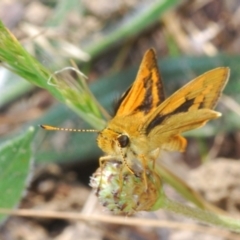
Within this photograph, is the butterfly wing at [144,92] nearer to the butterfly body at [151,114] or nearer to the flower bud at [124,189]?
the butterfly body at [151,114]

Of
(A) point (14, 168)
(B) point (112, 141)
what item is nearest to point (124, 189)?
(B) point (112, 141)

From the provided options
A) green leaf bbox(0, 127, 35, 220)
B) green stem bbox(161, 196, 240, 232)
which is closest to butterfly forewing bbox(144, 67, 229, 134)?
green stem bbox(161, 196, 240, 232)

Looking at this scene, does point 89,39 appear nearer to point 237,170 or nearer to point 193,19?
point 193,19

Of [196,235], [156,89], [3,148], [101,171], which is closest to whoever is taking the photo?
[101,171]

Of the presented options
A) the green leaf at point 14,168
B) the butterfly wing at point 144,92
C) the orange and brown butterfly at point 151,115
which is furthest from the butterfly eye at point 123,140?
the green leaf at point 14,168

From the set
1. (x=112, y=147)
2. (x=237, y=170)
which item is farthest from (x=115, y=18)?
(x=112, y=147)
